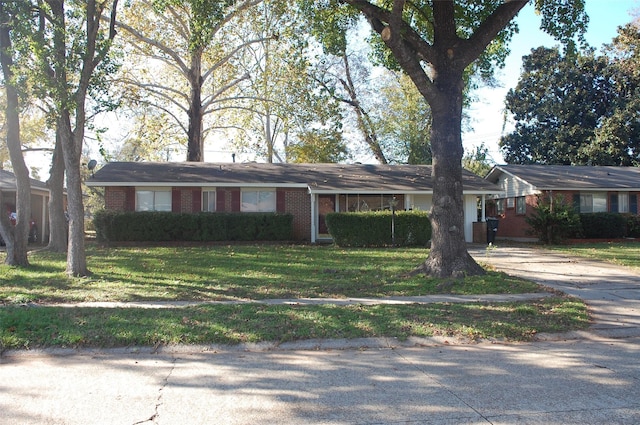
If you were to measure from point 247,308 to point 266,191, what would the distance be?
15532mm

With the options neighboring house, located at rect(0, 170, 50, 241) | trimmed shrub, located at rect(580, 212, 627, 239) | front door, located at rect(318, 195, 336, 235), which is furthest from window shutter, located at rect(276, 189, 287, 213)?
trimmed shrub, located at rect(580, 212, 627, 239)

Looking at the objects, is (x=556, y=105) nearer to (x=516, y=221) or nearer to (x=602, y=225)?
(x=516, y=221)

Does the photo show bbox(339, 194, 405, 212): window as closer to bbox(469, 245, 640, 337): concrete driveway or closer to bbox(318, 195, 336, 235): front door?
bbox(318, 195, 336, 235): front door

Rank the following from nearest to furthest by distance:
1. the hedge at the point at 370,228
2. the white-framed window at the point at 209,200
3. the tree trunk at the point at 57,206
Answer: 1. the tree trunk at the point at 57,206
2. the hedge at the point at 370,228
3. the white-framed window at the point at 209,200

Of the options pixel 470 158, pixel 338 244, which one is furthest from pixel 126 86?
pixel 470 158

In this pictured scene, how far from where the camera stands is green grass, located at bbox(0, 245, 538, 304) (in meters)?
10.1

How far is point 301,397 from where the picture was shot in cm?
489

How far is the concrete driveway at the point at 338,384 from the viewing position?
4.42 m

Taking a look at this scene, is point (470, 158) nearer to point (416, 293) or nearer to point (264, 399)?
point (416, 293)

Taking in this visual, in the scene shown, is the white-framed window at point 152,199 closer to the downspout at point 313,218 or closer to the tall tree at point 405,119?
the downspout at point 313,218

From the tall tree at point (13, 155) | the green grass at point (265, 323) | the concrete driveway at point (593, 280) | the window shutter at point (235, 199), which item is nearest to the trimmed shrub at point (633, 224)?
the concrete driveway at point (593, 280)

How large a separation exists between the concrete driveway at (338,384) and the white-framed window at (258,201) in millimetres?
17056

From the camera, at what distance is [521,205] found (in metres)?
28.6

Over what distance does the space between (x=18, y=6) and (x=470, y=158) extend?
39.1 meters
